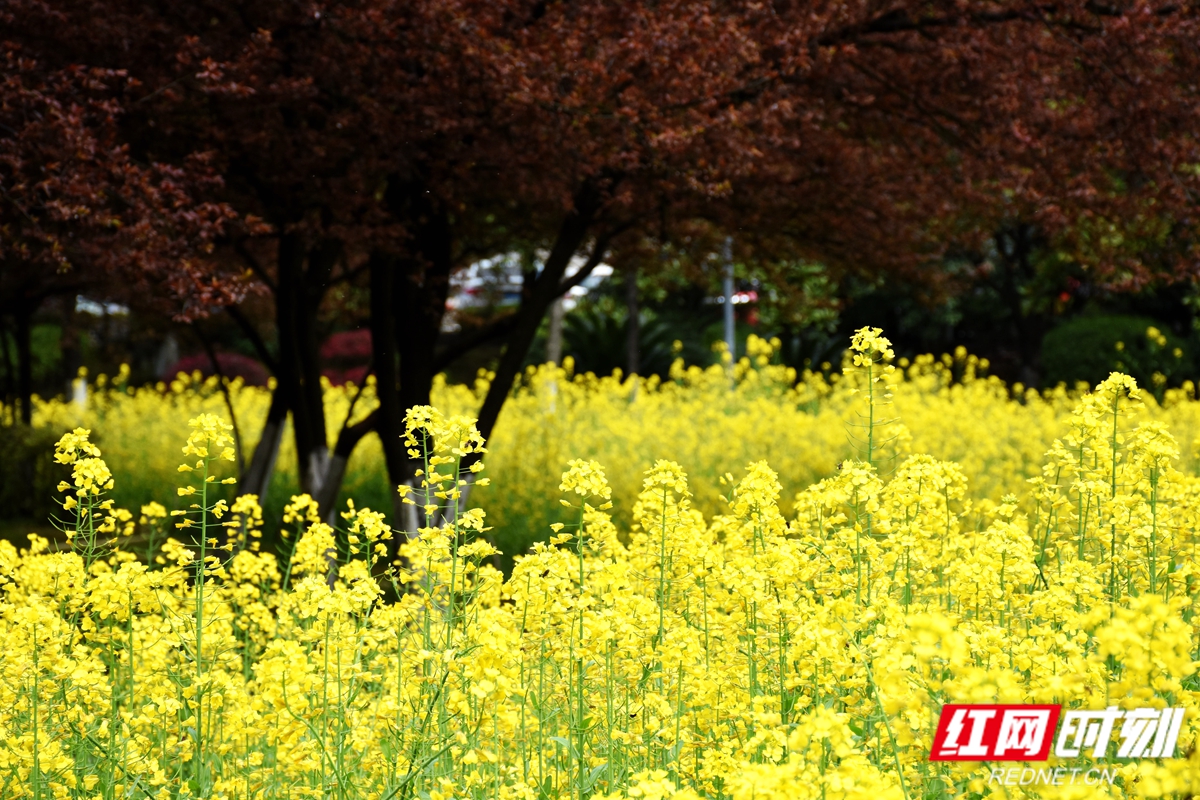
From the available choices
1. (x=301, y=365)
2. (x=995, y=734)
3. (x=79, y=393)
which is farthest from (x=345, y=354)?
(x=995, y=734)

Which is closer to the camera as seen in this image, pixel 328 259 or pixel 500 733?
pixel 500 733

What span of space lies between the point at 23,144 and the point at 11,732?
2.84m

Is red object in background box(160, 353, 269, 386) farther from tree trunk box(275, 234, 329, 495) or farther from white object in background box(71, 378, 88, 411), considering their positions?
tree trunk box(275, 234, 329, 495)

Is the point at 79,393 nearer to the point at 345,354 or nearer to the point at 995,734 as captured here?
the point at 345,354

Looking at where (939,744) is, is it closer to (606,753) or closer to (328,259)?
(606,753)

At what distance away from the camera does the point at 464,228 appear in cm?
851

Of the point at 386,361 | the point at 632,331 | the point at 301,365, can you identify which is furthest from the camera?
the point at 632,331

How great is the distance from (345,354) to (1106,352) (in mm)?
12711

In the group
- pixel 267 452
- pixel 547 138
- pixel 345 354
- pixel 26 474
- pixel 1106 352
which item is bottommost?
→ pixel 26 474

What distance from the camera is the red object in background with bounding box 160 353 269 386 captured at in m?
22.3

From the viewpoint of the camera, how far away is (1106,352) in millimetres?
17781

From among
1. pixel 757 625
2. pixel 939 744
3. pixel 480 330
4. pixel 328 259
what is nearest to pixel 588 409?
pixel 480 330

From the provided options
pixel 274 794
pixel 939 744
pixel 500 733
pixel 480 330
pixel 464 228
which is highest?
pixel 464 228

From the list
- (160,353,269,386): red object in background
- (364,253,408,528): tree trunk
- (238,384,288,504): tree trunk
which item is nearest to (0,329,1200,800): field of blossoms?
(364,253,408,528): tree trunk
